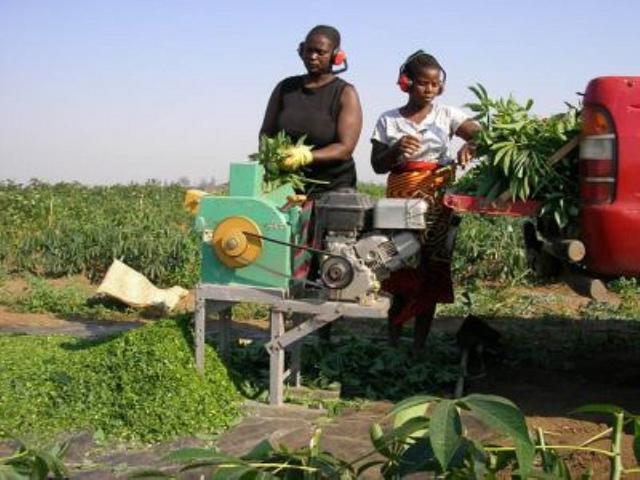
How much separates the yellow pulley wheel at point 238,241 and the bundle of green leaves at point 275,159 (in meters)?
0.33

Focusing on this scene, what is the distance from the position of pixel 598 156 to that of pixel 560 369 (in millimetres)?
2254

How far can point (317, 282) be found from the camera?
5.16 metres

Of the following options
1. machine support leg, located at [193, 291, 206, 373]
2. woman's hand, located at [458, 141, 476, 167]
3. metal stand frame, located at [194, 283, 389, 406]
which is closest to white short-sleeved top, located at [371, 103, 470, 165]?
woman's hand, located at [458, 141, 476, 167]

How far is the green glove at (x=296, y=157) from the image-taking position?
5.31 m

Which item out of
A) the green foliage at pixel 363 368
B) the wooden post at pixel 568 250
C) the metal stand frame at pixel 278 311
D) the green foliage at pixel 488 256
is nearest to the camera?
the wooden post at pixel 568 250

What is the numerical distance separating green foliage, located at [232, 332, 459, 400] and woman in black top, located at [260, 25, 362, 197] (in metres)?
1.13

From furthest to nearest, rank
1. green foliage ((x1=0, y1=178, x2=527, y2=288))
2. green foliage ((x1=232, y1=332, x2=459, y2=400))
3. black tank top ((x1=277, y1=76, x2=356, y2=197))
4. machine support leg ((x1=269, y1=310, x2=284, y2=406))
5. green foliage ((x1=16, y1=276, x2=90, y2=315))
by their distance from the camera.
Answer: green foliage ((x1=0, y1=178, x2=527, y2=288)) < green foliage ((x1=16, y1=276, x2=90, y2=315)) < black tank top ((x1=277, y1=76, x2=356, y2=197)) < green foliage ((x1=232, y1=332, x2=459, y2=400)) < machine support leg ((x1=269, y1=310, x2=284, y2=406))

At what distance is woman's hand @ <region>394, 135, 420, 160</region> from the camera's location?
18.0 ft

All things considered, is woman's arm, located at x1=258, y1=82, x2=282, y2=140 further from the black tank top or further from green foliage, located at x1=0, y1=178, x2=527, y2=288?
green foliage, located at x1=0, y1=178, x2=527, y2=288

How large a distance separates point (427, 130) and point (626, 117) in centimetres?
169

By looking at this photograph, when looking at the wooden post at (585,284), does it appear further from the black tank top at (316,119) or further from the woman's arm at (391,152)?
the black tank top at (316,119)

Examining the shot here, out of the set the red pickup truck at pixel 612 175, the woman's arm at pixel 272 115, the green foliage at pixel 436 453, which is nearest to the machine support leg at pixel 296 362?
the woman's arm at pixel 272 115

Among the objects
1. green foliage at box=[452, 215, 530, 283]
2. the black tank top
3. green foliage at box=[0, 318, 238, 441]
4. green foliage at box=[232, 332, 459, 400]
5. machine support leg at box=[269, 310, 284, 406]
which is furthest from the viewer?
green foliage at box=[452, 215, 530, 283]

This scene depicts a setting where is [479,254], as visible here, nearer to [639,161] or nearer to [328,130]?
[328,130]
